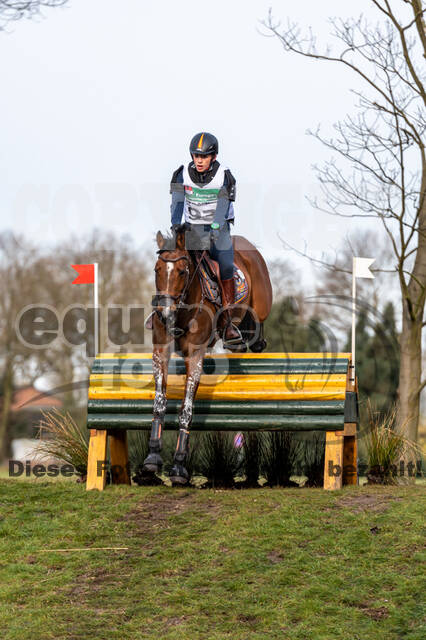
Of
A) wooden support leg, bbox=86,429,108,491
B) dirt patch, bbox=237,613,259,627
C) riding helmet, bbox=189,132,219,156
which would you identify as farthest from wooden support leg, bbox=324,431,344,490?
riding helmet, bbox=189,132,219,156

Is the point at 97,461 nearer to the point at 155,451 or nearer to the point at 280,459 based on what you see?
the point at 155,451

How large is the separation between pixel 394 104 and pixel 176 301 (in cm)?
607

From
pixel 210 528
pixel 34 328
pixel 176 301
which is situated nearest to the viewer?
pixel 210 528

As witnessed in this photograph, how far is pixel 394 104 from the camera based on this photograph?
1144 centimetres

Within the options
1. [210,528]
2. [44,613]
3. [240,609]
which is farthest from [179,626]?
[210,528]

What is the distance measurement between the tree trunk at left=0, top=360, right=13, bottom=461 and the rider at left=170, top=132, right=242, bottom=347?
20178 millimetres

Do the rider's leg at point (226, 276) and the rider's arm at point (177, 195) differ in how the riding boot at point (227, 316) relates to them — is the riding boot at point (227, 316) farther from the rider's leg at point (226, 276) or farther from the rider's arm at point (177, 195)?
the rider's arm at point (177, 195)

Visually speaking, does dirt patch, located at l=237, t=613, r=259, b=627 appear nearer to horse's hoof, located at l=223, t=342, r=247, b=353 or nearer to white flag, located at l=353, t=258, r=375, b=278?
horse's hoof, located at l=223, t=342, r=247, b=353

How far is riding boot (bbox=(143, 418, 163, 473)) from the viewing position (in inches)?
278

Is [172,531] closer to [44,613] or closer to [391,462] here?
[44,613]

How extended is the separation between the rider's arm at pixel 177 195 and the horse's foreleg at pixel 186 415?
1.30m

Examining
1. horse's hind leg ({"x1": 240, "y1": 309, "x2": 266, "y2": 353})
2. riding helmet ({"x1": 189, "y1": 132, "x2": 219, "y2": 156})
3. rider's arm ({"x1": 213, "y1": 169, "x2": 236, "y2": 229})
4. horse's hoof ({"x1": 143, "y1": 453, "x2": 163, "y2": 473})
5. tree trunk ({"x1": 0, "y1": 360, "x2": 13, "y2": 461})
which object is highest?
riding helmet ({"x1": 189, "y1": 132, "x2": 219, "y2": 156})

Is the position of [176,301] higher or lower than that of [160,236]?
lower

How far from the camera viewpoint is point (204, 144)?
7.57 m
